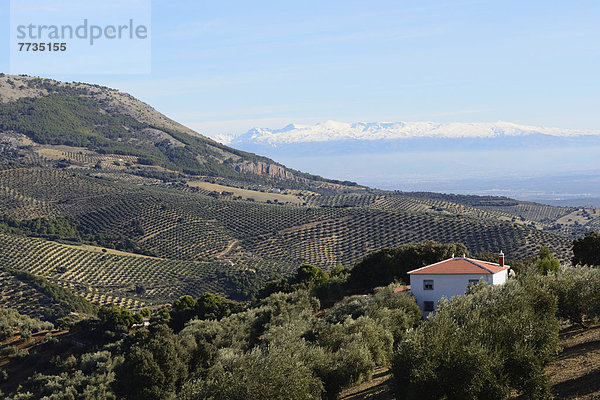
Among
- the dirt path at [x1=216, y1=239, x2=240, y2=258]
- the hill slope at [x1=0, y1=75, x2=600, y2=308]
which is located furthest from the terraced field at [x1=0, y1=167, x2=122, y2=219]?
the dirt path at [x1=216, y1=239, x2=240, y2=258]

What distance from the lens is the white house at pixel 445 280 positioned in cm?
3866

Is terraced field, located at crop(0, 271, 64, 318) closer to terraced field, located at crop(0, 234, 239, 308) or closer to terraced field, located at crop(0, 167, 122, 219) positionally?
terraced field, located at crop(0, 234, 239, 308)

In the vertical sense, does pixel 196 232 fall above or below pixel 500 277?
below

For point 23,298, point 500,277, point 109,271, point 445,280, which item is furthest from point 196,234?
point 500,277

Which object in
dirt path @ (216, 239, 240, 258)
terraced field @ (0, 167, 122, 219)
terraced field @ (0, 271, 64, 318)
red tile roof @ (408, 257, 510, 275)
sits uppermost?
terraced field @ (0, 167, 122, 219)

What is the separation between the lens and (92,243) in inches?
4459

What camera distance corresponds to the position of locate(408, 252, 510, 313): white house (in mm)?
38656

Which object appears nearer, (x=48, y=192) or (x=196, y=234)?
(x=196, y=234)

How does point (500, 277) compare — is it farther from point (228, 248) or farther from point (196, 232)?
point (196, 232)

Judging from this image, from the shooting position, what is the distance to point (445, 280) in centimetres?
3909

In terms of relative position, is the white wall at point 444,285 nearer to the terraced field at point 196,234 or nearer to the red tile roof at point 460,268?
the red tile roof at point 460,268

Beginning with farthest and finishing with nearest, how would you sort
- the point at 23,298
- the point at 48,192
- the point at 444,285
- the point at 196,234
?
the point at 48,192 → the point at 196,234 → the point at 23,298 → the point at 444,285

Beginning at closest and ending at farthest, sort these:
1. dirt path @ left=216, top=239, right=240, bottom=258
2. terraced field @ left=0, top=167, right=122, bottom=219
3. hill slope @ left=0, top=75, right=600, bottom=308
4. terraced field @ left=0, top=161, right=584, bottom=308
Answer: terraced field @ left=0, top=161, right=584, bottom=308 < hill slope @ left=0, top=75, right=600, bottom=308 < dirt path @ left=216, top=239, right=240, bottom=258 < terraced field @ left=0, top=167, right=122, bottom=219

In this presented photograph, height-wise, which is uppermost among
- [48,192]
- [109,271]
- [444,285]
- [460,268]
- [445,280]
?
[48,192]
